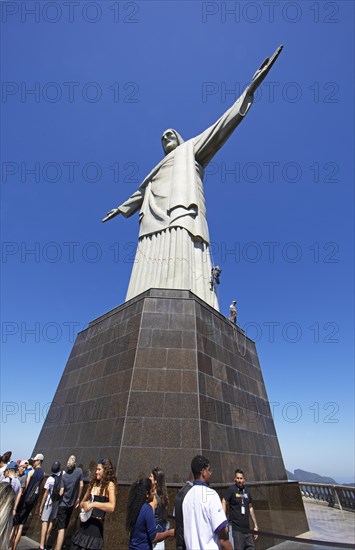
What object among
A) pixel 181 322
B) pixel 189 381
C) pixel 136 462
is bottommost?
pixel 136 462

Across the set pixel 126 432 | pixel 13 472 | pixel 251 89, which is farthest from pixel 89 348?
pixel 251 89

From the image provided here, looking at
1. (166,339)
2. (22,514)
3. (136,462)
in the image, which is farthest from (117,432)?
(166,339)

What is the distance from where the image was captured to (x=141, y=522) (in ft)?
11.3

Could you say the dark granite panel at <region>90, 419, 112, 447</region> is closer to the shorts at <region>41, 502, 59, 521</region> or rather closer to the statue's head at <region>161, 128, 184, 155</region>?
the shorts at <region>41, 502, 59, 521</region>

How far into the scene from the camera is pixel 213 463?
→ 6941 mm

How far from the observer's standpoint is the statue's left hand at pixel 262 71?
1206 centimetres

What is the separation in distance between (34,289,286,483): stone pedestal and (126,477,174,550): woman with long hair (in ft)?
10.9

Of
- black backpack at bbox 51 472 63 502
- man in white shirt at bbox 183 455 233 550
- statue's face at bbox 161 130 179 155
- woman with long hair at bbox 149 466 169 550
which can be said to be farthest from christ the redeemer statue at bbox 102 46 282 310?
man in white shirt at bbox 183 455 233 550

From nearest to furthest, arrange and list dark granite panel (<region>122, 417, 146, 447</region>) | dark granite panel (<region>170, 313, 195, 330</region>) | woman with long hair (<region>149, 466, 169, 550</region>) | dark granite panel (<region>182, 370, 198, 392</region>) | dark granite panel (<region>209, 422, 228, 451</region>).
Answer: woman with long hair (<region>149, 466, 169, 550</region>)
dark granite panel (<region>122, 417, 146, 447</region>)
dark granite panel (<region>209, 422, 228, 451</region>)
dark granite panel (<region>182, 370, 198, 392</region>)
dark granite panel (<region>170, 313, 195, 330</region>)

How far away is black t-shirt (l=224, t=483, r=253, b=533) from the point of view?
5.31m

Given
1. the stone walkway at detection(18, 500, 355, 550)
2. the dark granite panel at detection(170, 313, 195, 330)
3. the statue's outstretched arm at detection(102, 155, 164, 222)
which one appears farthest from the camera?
the statue's outstretched arm at detection(102, 155, 164, 222)

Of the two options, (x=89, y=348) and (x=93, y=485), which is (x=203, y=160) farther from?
(x=93, y=485)

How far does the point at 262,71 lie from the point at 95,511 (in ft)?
46.2

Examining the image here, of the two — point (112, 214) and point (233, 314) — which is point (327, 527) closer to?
point (233, 314)
